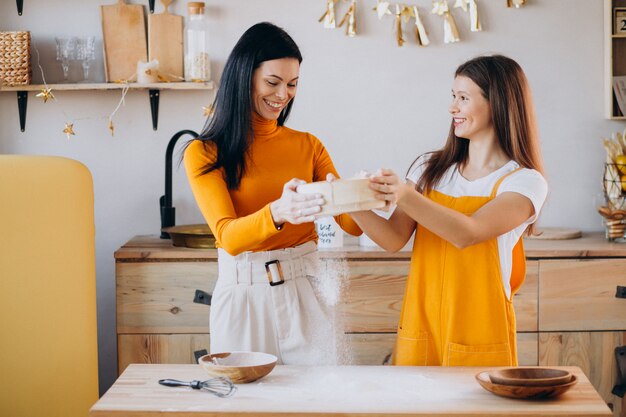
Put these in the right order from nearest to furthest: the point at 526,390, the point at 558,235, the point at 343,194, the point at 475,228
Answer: the point at 526,390, the point at 343,194, the point at 475,228, the point at 558,235

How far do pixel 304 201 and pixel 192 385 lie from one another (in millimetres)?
436

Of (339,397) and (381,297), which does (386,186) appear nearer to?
(339,397)

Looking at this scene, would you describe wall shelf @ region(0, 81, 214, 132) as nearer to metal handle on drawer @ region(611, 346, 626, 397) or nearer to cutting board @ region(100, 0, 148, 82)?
cutting board @ region(100, 0, 148, 82)

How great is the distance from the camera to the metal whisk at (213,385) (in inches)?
64.2

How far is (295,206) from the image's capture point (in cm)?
176

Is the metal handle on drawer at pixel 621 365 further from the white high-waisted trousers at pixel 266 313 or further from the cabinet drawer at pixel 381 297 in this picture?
the white high-waisted trousers at pixel 266 313

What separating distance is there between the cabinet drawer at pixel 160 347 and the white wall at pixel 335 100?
437mm

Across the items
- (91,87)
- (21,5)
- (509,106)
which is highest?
(21,5)

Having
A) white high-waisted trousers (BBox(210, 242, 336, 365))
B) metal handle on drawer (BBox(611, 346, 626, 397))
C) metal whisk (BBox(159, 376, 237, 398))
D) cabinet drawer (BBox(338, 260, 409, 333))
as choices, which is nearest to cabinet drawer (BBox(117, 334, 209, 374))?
cabinet drawer (BBox(338, 260, 409, 333))

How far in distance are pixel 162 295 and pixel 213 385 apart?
127 cm

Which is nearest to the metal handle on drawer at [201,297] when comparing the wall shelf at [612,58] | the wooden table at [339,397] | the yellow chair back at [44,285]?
the yellow chair back at [44,285]

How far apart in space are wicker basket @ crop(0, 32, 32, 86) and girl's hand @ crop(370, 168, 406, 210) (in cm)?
183

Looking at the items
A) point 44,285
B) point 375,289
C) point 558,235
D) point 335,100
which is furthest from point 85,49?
point 558,235

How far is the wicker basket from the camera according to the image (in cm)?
311
